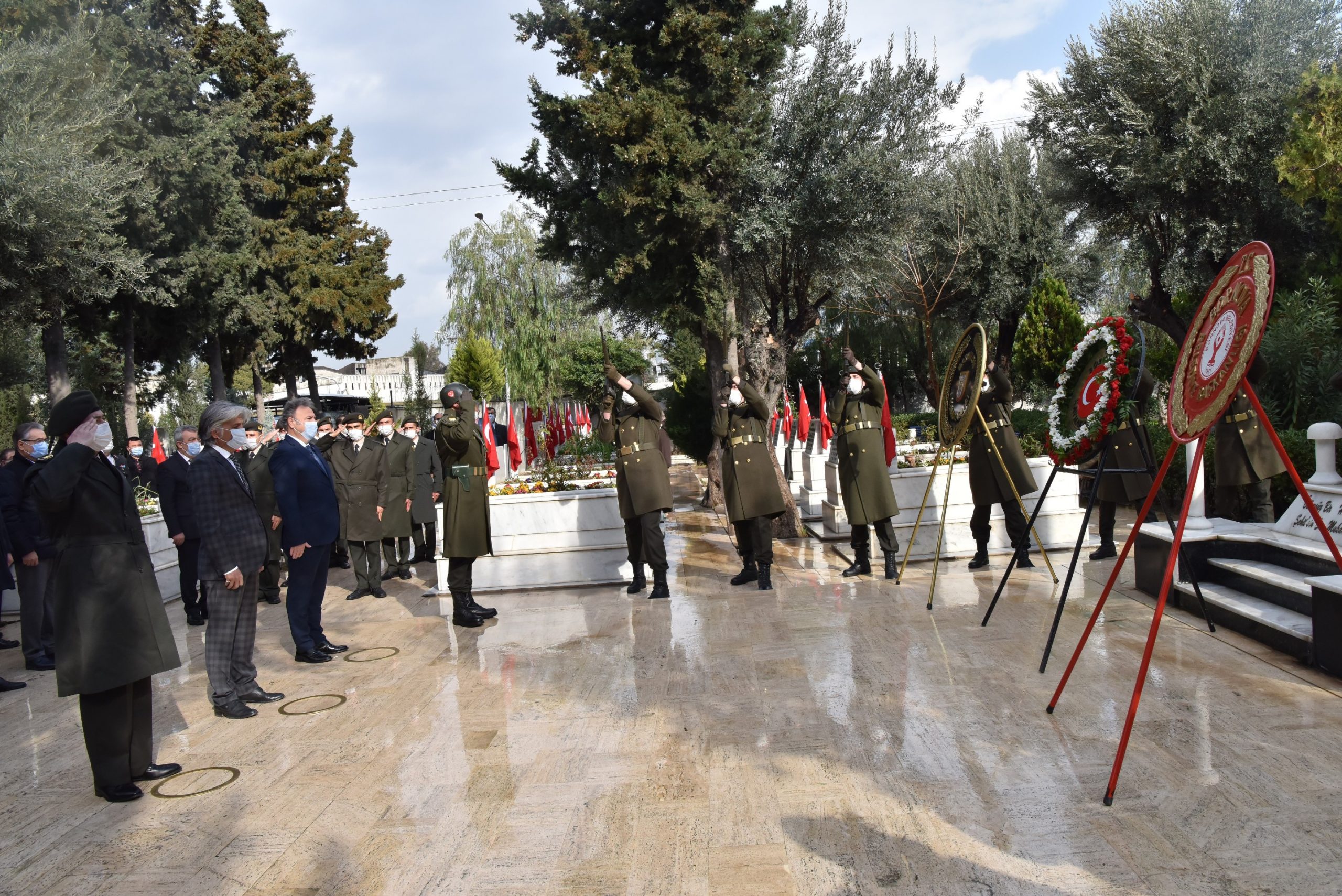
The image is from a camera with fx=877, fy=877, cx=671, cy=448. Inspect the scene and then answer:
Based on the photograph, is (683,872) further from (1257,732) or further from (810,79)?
(810,79)

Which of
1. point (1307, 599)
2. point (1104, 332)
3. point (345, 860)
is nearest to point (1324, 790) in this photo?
point (1307, 599)

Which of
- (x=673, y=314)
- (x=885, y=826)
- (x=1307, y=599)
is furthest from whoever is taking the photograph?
(x=673, y=314)

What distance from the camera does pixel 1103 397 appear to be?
16.0 feet

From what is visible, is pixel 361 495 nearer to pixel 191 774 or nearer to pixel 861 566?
pixel 191 774

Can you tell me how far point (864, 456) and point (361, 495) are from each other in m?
4.91

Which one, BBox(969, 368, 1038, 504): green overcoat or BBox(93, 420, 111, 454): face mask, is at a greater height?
BBox(93, 420, 111, 454): face mask

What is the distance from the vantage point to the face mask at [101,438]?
4.12 metres

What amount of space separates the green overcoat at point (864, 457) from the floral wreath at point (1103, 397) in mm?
2582

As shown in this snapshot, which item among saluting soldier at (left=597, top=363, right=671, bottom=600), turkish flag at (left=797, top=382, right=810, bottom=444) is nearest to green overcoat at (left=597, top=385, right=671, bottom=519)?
saluting soldier at (left=597, top=363, right=671, bottom=600)

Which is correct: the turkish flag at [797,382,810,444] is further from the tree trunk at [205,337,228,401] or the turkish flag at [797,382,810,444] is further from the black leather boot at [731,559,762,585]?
the tree trunk at [205,337,228,401]

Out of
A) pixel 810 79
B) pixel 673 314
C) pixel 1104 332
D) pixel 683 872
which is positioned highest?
pixel 810 79

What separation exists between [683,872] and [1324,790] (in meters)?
2.46

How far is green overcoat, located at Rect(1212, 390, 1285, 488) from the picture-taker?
22.0 ft

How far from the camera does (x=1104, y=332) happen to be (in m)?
5.05
